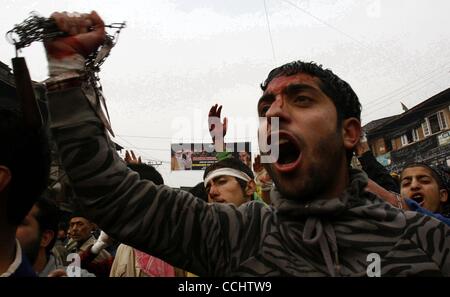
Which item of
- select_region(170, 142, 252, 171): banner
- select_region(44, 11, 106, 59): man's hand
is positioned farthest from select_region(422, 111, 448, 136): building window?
select_region(44, 11, 106, 59): man's hand

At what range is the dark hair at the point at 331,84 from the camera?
165 cm

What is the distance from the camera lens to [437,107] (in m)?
27.7

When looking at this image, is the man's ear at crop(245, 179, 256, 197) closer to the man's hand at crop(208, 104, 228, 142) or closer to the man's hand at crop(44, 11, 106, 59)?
the man's hand at crop(208, 104, 228, 142)

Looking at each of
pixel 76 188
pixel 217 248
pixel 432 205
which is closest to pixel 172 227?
pixel 217 248

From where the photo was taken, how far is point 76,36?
4.23 ft

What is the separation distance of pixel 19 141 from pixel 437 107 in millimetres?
31155

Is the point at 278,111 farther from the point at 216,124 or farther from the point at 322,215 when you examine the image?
the point at 216,124

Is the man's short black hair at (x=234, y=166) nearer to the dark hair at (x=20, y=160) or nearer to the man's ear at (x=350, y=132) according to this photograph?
the man's ear at (x=350, y=132)

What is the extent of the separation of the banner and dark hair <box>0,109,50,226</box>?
1.10 meters

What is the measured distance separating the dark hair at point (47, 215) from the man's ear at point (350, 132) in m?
1.97

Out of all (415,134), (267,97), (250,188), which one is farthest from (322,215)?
(415,134)

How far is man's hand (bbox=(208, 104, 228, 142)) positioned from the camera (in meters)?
2.03

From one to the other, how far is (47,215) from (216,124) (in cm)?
145

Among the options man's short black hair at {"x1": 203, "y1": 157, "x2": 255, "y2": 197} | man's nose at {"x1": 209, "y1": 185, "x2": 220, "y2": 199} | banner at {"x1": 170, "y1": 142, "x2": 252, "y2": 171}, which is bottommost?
man's nose at {"x1": 209, "y1": 185, "x2": 220, "y2": 199}
